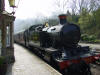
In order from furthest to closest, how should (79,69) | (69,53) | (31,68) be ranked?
1. (31,68)
2. (69,53)
3. (79,69)

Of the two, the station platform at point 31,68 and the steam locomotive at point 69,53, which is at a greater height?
the steam locomotive at point 69,53

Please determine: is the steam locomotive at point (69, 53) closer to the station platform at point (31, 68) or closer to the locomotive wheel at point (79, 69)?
the locomotive wheel at point (79, 69)

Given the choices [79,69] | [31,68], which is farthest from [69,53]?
[31,68]

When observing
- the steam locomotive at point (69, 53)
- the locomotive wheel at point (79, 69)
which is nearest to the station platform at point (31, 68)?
the steam locomotive at point (69, 53)

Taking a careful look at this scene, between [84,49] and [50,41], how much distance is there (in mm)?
3080

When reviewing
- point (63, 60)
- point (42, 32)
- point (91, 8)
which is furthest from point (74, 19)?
point (63, 60)

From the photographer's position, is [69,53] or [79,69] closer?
[79,69]

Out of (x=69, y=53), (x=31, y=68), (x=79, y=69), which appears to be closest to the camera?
(x=79, y=69)

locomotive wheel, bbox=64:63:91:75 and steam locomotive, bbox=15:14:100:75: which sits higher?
steam locomotive, bbox=15:14:100:75

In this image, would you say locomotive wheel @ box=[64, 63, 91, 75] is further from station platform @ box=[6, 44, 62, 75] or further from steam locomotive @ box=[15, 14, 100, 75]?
station platform @ box=[6, 44, 62, 75]

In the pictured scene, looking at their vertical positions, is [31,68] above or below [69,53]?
below

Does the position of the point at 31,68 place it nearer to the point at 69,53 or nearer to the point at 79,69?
the point at 69,53

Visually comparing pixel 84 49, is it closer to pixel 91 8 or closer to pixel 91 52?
pixel 91 52

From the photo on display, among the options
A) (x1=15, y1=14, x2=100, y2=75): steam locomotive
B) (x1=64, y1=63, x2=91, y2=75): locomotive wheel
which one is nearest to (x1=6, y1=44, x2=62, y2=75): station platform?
(x1=15, y1=14, x2=100, y2=75): steam locomotive
